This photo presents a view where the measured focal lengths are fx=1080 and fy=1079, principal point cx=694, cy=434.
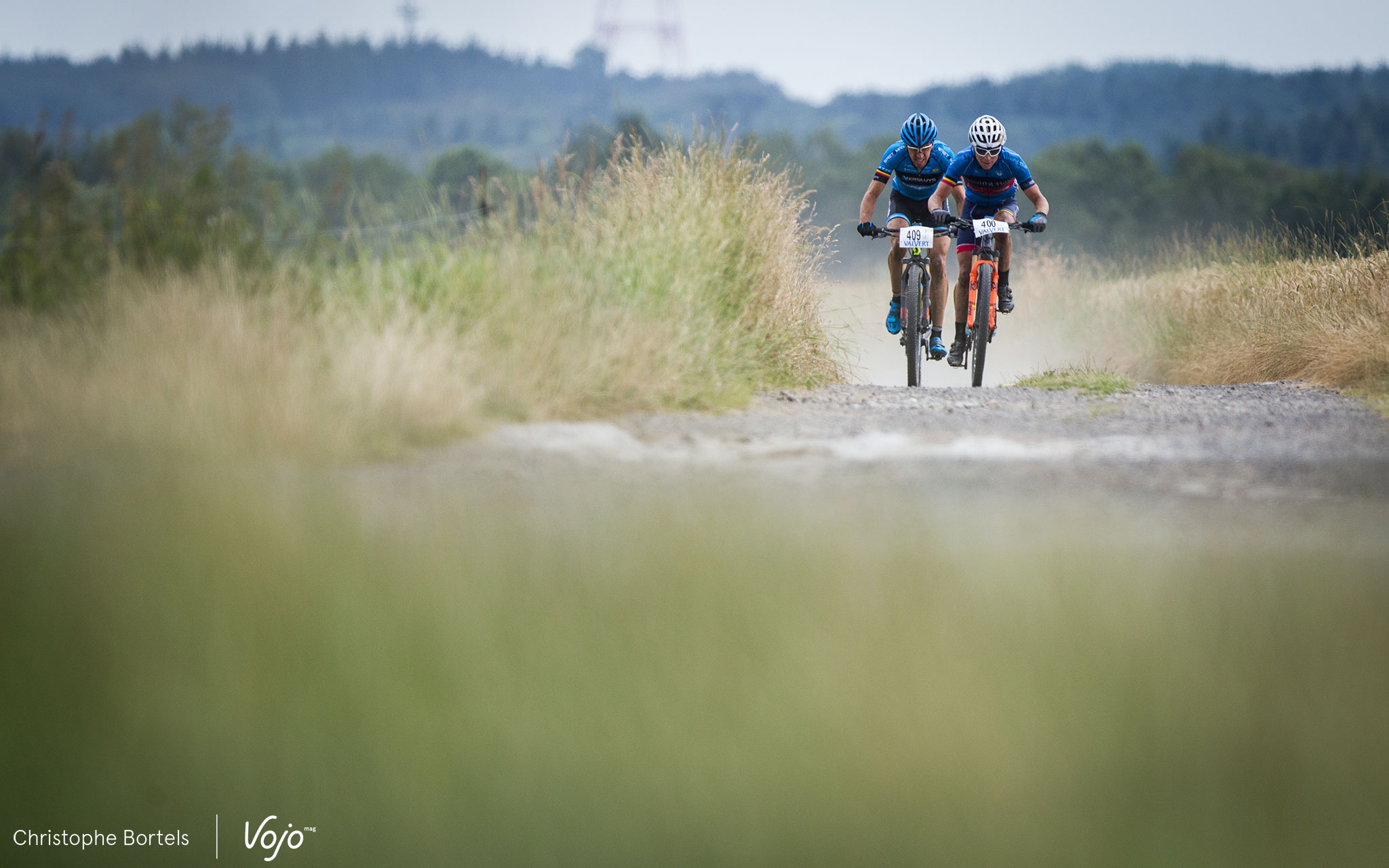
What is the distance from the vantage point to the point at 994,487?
3852 millimetres

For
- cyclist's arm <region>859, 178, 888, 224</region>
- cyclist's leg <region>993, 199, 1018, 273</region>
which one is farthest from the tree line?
cyclist's leg <region>993, 199, 1018, 273</region>

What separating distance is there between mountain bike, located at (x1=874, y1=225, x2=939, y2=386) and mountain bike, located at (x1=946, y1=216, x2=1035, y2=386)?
0.30 metres

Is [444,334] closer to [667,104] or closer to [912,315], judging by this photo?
[912,315]

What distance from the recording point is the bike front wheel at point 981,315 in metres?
7.75

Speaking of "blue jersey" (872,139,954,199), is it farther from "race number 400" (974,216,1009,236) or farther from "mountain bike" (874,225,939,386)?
"race number 400" (974,216,1009,236)

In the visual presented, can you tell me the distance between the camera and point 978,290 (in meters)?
7.74

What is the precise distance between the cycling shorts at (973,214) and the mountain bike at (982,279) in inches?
1.8

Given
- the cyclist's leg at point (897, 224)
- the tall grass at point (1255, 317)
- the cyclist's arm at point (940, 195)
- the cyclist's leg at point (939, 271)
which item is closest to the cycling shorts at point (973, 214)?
the cyclist's leg at point (939, 271)

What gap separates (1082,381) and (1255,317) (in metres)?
2.86

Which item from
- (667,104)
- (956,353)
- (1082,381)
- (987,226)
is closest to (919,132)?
(987,226)

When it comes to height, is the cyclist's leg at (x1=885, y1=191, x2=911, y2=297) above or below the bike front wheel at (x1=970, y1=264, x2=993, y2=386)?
above

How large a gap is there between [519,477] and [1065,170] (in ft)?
171

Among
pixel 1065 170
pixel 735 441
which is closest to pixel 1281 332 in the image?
pixel 735 441

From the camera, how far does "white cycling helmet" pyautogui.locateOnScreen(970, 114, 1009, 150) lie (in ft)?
24.3
